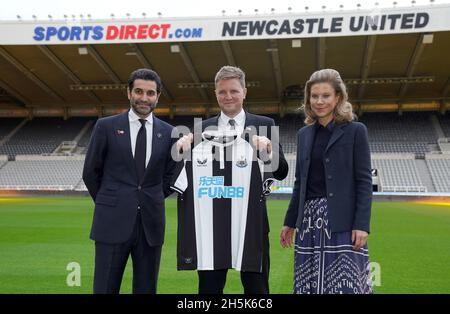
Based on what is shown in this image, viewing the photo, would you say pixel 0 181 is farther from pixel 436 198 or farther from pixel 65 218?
pixel 436 198

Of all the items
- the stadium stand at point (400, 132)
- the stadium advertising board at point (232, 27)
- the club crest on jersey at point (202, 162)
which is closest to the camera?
the club crest on jersey at point (202, 162)

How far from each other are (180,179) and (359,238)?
1177 mm

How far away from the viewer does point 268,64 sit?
24.0 m

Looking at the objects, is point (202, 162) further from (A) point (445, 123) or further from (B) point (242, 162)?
(A) point (445, 123)

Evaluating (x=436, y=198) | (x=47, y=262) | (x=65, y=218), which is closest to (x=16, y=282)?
(x=47, y=262)

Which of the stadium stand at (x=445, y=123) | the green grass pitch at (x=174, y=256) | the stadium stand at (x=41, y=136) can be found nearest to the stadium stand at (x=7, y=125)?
the stadium stand at (x=41, y=136)

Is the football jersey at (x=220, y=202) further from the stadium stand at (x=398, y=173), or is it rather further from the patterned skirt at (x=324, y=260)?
the stadium stand at (x=398, y=173)

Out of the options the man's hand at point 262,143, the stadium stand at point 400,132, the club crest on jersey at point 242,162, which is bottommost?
the club crest on jersey at point 242,162

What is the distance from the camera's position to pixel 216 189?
10.1ft

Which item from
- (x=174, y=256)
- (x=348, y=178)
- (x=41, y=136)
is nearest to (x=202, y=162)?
(x=348, y=178)

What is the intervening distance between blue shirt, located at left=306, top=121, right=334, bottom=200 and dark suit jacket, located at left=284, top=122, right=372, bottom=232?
6 cm

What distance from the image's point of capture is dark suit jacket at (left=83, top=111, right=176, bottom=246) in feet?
10.1

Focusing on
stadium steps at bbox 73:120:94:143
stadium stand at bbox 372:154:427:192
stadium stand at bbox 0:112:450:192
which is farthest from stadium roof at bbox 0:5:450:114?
stadium stand at bbox 372:154:427:192

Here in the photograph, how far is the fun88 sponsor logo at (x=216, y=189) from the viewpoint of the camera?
10.1 feet
